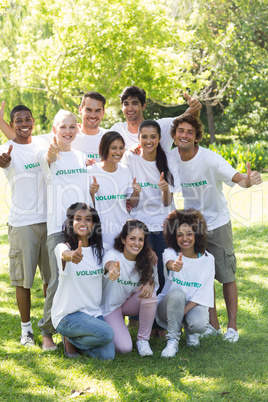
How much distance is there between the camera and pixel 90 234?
3.93 m

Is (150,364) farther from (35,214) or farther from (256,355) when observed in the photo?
(35,214)

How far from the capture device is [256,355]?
12.7 feet

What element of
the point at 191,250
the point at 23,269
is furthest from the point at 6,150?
the point at 191,250

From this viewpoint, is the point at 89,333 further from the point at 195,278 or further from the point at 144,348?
the point at 195,278

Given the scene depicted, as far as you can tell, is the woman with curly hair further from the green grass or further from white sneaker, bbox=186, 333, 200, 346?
the green grass

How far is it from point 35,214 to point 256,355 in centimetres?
210

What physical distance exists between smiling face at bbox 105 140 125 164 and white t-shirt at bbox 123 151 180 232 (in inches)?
8.7

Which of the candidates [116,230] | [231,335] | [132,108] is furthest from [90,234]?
[231,335]

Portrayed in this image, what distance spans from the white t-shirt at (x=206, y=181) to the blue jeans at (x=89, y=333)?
1.27 m

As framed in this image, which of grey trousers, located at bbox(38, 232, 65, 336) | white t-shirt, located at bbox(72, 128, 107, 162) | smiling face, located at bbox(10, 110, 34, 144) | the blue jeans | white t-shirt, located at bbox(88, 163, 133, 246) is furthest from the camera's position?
white t-shirt, located at bbox(72, 128, 107, 162)

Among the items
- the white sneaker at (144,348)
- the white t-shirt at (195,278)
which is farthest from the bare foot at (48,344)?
the white t-shirt at (195,278)

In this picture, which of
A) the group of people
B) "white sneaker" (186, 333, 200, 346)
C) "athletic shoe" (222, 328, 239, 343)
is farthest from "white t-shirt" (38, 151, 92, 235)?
"athletic shoe" (222, 328, 239, 343)

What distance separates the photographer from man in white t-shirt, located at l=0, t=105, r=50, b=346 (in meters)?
4.13

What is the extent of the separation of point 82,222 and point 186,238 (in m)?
0.88
